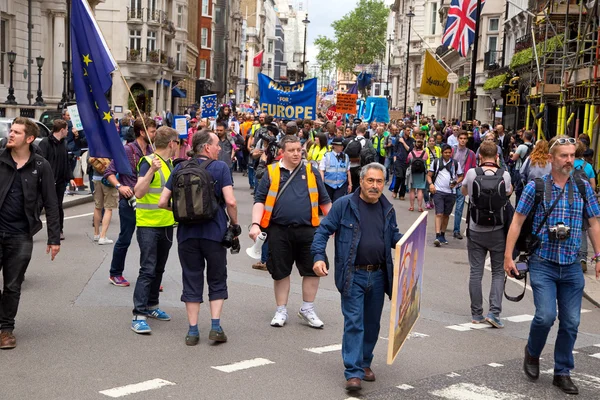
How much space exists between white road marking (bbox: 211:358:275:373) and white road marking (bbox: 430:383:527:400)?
1376mm

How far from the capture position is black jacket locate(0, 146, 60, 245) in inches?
287

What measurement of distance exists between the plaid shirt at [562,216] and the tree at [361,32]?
406ft

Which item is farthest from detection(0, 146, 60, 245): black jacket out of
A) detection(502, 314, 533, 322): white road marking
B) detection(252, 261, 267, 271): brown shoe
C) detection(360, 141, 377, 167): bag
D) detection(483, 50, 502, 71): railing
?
detection(483, 50, 502, 71): railing

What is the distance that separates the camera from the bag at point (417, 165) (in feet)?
64.2

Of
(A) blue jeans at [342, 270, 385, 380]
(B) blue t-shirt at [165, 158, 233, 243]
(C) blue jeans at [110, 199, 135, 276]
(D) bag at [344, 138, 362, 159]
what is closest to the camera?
(A) blue jeans at [342, 270, 385, 380]

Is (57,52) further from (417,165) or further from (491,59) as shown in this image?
(417,165)

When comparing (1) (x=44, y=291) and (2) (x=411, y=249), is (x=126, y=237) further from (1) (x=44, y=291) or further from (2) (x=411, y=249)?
(2) (x=411, y=249)

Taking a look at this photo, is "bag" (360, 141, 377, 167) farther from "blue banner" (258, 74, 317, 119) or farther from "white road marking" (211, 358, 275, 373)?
"white road marking" (211, 358, 275, 373)

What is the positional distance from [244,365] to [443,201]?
8.32 metres

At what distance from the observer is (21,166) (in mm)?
7332

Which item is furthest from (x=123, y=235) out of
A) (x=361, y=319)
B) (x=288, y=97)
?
(x=288, y=97)

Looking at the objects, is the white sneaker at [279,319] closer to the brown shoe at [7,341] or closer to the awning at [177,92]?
the brown shoe at [7,341]

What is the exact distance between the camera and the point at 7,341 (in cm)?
713

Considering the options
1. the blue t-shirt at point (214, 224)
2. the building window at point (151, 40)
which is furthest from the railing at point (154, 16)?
the blue t-shirt at point (214, 224)
